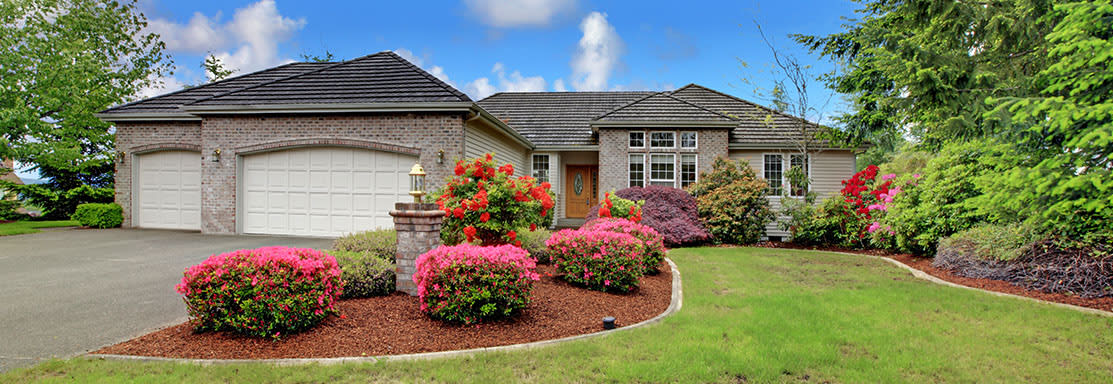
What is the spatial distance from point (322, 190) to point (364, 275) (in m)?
7.25

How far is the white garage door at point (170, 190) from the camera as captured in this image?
13.1 meters

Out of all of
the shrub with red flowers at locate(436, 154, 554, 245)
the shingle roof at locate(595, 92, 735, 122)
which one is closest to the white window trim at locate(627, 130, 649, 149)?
the shingle roof at locate(595, 92, 735, 122)

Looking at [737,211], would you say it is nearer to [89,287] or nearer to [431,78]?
[431,78]

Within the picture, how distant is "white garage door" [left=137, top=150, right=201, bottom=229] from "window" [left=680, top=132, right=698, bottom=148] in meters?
13.5

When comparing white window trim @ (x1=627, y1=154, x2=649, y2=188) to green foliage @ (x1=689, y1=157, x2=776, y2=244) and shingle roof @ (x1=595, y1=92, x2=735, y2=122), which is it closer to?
shingle roof @ (x1=595, y1=92, x2=735, y2=122)

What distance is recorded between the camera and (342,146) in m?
11.3

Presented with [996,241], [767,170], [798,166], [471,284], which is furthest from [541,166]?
[471,284]

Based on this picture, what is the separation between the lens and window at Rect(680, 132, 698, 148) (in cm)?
1484

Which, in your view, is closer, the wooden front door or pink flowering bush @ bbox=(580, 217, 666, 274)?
pink flowering bush @ bbox=(580, 217, 666, 274)

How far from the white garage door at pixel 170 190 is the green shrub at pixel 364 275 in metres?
10.3

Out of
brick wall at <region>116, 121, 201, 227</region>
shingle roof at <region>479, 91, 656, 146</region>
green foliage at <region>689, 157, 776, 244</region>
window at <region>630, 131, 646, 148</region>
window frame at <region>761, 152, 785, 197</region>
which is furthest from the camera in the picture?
shingle roof at <region>479, 91, 656, 146</region>

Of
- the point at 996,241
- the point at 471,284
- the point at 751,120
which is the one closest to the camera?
the point at 471,284

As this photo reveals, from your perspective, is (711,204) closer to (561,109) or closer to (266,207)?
(561,109)

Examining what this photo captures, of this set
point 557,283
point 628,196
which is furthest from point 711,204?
point 557,283
